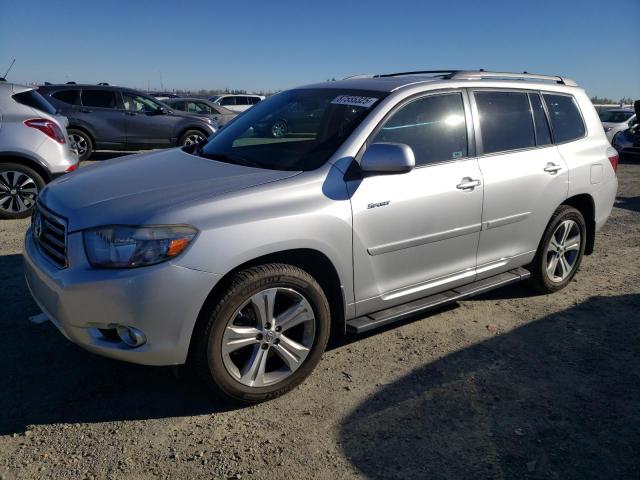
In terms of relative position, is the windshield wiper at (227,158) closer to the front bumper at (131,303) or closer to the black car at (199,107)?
the front bumper at (131,303)

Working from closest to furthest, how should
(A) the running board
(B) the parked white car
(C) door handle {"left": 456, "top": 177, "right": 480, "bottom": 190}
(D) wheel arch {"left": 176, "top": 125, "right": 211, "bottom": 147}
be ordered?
1. (A) the running board
2. (C) door handle {"left": 456, "top": 177, "right": 480, "bottom": 190}
3. (D) wheel arch {"left": 176, "top": 125, "right": 211, "bottom": 147}
4. (B) the parked white car

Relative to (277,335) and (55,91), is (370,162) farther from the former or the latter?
(55,91)

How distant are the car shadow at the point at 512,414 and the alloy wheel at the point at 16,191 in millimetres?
5490

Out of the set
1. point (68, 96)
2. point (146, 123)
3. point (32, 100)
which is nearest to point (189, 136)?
point (146, 123)

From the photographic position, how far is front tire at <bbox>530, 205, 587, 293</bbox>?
4.31m

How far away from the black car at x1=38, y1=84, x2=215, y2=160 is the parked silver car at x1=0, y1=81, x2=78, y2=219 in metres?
4.98

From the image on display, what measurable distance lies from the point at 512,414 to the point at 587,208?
8.46ft

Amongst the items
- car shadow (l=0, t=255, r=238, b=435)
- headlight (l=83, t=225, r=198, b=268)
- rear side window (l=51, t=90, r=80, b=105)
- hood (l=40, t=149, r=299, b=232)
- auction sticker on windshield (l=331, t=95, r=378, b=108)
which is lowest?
car shadow (l=0, t=255, r=238, b=435)

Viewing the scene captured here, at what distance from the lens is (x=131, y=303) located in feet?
7.98

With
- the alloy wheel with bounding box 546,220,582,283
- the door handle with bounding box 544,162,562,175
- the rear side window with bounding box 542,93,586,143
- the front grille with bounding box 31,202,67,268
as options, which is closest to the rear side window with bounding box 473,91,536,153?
the door handle with bounding box 544,162,562,175

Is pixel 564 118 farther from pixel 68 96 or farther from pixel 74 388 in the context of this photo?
pixel 68 96

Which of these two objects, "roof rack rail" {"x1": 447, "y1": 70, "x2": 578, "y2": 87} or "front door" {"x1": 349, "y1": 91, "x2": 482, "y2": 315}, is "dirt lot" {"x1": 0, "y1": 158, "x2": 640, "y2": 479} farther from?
"roof rack rail" {"x1": 447, "y1": 70, "x2": 578, "y2": 87}

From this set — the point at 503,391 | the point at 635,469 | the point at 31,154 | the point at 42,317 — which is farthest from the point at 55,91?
the point at 635,469

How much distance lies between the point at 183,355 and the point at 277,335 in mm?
529
